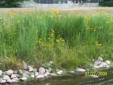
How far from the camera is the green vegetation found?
5.95 m

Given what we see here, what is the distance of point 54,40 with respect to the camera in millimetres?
6711

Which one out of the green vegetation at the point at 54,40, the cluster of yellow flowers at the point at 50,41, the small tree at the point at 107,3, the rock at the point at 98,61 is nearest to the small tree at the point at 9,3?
the small tree at the point at 107,3

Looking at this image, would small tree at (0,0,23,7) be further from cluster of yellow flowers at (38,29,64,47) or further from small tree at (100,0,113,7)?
cluster of yellow flowers at (38,29,64,47)

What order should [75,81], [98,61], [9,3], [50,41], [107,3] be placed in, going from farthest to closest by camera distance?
1. [107,3]
2. [9,3]
3. [98,61]
4. [50,41]
5. [75,81]

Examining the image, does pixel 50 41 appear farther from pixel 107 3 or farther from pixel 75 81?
pixel 107 3

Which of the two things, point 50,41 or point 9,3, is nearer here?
point 50,41

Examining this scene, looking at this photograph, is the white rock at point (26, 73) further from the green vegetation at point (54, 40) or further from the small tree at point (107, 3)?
the small tree at point (107, 3)

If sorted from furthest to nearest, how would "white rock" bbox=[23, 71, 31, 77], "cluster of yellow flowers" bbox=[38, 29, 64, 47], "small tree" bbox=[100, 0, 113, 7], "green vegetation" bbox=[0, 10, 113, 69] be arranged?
"small tree" bbox=[100, 0, 113, 7]
"cluster of yellow flowers" bbox=[38, 29, 64, 47]
"green vegetation" bbox=[0, 10, 113, 69]
"white rock" bbox=[23, 71, 31, 77]

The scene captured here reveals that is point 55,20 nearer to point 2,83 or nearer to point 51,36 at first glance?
point 51,36

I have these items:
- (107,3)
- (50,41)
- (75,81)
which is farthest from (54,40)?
(107,3)

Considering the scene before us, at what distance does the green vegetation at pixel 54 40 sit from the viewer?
5953mm

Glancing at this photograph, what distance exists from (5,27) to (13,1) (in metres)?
15.3

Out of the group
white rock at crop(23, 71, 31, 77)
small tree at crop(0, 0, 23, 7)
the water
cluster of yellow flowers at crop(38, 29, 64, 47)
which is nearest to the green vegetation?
cluster of yellow flowers at crop(38, 29, 64, 47)

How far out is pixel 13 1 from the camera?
21.0 metres
